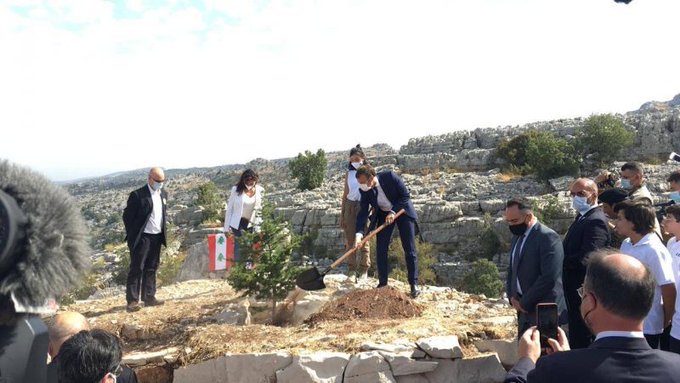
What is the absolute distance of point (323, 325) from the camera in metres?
6.21

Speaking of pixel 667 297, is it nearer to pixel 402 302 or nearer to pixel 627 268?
pixel 627 268

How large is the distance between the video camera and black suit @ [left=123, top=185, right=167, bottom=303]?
589cm

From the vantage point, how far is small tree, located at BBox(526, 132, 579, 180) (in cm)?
3850

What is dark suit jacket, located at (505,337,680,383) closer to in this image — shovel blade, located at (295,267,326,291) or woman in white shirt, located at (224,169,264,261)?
shovel blade, located at (295,267,326,291)

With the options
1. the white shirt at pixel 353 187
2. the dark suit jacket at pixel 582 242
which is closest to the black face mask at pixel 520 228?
the dark suit jacket at pixel 582 242

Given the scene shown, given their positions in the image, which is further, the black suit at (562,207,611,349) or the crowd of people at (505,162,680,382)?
the black suit at (562,207,611,349)

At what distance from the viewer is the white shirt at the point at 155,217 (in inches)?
287

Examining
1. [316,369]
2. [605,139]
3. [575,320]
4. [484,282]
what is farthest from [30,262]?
[605,139]

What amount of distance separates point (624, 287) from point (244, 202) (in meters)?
6.53

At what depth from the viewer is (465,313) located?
674 centimetres

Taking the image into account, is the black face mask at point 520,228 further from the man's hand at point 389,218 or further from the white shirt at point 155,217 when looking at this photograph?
the white shirt at point 155,217

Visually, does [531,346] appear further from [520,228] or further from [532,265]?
[520,228]

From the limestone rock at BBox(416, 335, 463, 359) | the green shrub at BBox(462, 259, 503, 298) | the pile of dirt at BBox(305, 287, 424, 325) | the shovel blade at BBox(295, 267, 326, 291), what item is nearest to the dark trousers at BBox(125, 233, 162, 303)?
the shovel blade at BBox(295, 267, 326, 291)

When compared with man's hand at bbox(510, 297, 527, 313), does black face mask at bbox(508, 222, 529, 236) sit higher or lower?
higher
